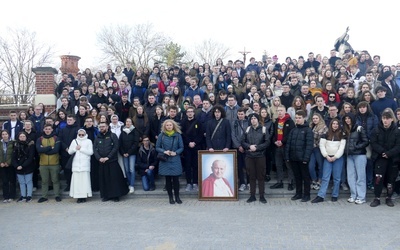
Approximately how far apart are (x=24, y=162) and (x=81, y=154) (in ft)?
4.84

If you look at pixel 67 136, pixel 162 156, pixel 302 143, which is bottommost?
pixel 162 156

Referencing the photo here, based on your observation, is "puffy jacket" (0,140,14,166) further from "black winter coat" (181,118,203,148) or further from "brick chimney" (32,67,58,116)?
"black winter coat" (181,118,203,148)

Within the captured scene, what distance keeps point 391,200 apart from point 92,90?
8.99 m

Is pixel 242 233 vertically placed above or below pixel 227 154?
below

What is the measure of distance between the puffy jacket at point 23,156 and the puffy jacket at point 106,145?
1.71 m

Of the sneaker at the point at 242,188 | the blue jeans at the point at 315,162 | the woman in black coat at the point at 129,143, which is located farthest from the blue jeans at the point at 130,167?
the blue jeans at the point at 315,162

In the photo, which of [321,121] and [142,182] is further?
[142,182]

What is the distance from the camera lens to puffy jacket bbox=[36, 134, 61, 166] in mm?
8930

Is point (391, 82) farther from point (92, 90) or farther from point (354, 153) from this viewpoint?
point (92, 90)

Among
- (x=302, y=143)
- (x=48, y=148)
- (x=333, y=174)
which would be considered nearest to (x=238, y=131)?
(x=302, y=143)

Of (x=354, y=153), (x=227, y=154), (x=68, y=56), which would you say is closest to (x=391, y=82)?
(x=354, y=153)

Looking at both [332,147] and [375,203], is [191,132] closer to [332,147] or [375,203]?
[332,147]

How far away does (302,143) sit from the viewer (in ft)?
26.3

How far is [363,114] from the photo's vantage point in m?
8.23
